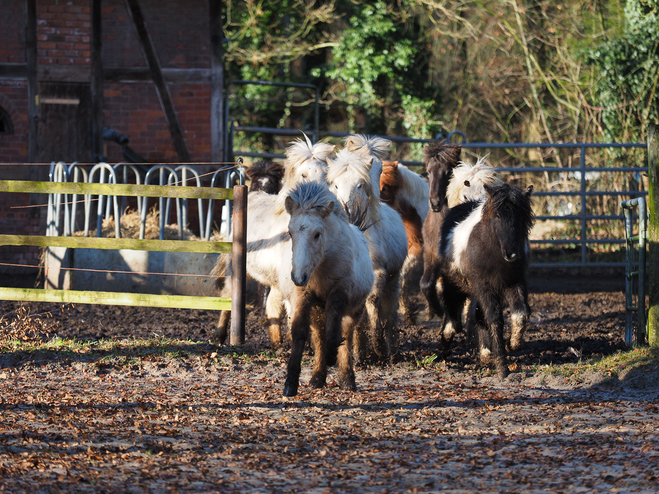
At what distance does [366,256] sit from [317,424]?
5.02 ft

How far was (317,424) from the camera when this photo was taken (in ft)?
14.2

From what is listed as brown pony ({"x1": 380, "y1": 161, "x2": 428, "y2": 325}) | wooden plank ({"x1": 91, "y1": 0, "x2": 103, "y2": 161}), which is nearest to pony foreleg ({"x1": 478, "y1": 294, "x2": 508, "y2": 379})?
brown pony ({"x1": 380, "y1": 161, "x2": 428, "y2": 325})

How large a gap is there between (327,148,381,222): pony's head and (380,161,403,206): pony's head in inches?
84.4

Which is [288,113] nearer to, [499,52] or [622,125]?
[499,52]

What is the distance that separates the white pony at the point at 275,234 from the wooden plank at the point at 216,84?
6279mm

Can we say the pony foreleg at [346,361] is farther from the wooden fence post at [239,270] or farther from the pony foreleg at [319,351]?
the wooden fence post at [239,270]

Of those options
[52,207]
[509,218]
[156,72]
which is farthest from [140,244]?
[156,72]

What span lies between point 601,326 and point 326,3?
564 inches

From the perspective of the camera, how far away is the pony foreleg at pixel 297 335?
4938mm

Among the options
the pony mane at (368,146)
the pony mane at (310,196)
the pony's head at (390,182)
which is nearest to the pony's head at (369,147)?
the pony mane at (368,146)

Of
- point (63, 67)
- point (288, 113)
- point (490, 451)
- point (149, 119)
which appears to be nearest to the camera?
point (490, 451)

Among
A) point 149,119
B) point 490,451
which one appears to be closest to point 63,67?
point 149,119

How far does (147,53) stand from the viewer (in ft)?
36.6

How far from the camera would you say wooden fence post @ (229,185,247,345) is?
6.74 metres
